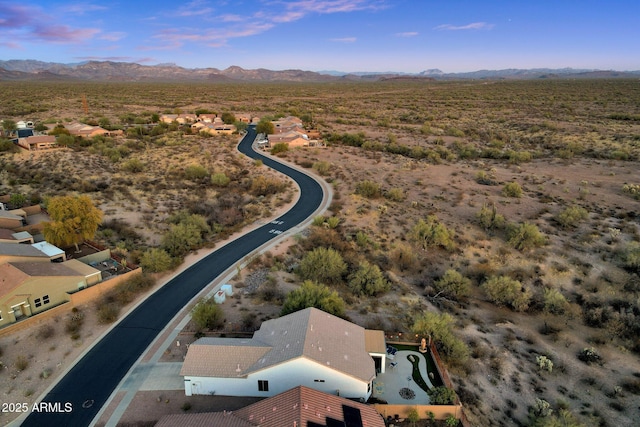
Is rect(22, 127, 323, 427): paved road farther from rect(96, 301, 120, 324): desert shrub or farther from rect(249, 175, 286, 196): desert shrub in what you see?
rect(249, 175, 286, 196): desert shrub

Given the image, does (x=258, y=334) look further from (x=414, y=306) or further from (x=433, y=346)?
(x=414, y=306)

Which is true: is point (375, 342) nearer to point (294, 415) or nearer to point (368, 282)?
point (294, 415)

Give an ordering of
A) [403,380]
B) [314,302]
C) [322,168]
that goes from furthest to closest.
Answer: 1. [322,168]
2. [314,302]
3. [403,380]

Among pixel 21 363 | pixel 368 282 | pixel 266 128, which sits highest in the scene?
pixel 266 128

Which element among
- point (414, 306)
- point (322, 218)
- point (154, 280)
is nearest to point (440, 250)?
point (414, 306)

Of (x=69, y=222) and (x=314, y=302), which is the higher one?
(x=69, y=222)

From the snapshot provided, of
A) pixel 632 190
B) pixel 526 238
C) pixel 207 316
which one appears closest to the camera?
pixel 207 316

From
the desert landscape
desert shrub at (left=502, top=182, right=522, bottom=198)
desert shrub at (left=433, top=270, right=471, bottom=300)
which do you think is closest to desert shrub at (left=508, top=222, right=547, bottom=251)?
the desert landscape

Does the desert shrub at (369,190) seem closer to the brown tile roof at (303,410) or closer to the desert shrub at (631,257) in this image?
the desert shrub at (631,257)

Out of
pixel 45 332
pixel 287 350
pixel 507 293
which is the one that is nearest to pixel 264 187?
pixel 45 332
